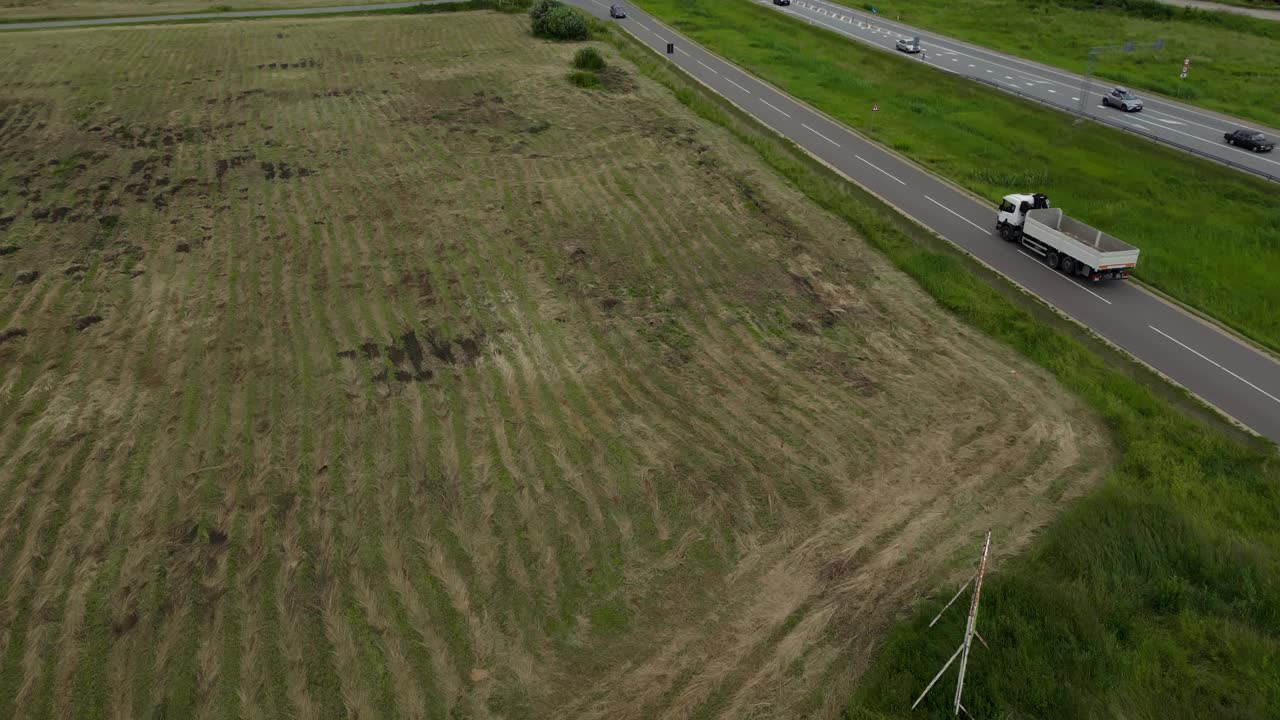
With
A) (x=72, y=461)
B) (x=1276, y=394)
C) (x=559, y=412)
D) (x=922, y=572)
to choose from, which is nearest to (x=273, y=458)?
(x=72, y=461)

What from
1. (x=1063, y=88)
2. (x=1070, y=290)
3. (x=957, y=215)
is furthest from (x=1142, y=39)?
(x=1070, y=290)

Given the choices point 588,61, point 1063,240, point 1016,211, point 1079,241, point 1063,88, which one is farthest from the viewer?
point 1063,88

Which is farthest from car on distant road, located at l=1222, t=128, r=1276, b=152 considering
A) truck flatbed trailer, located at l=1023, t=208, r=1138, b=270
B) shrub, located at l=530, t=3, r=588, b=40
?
shrub, located at l=530, t=3, r=588, b=40

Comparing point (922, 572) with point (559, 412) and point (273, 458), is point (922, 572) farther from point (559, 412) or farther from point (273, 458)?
point (273, 458)

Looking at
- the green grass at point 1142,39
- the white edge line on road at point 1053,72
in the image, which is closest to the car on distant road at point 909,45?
the white edge line on road at point 1053,72

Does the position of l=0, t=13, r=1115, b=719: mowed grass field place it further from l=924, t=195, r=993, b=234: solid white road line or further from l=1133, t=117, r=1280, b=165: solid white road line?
l=1133, t=117, r=1280, b=165: solid white road line

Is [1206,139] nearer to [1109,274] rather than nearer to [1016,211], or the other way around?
[1016,211]

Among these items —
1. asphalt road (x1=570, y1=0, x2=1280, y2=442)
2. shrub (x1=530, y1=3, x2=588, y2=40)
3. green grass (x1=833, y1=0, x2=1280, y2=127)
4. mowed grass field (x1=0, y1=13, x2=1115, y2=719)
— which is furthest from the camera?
shrub (x1=530, y1=3, x2=588, y2=40)
